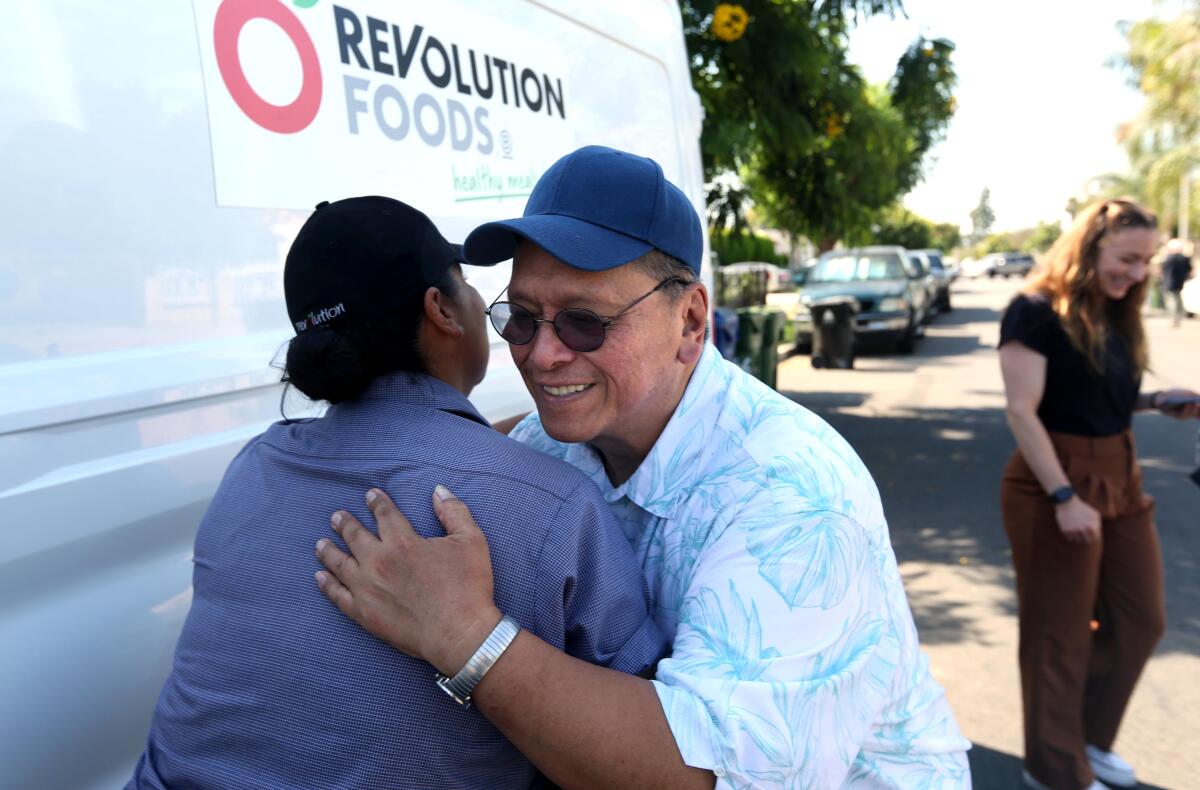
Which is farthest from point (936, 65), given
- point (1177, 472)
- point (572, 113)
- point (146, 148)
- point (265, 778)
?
point (265, 778)

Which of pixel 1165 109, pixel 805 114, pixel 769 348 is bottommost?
pixel 769 348

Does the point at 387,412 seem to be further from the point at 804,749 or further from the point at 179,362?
the point at 804,749

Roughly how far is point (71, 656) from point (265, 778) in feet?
1.58

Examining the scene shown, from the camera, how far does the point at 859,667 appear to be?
121 centimetres

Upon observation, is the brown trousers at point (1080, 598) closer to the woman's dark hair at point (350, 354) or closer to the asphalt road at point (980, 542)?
the asphalt road at point (980, 542)

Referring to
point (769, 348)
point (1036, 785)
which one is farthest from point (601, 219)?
point (769, 348)

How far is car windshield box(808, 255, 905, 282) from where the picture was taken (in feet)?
54.9

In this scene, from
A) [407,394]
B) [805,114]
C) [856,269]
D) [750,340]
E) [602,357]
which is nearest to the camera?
[407,394]

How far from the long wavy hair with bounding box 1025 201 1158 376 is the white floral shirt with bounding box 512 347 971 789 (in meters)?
1.79

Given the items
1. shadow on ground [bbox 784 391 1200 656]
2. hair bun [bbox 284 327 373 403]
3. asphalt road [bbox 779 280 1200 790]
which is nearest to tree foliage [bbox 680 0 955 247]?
shadow on ground [bbox 784 391 1200 656]

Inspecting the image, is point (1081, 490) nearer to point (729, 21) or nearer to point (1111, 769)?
point (1111, 769)

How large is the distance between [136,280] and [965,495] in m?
6.51

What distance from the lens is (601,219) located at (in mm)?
1404

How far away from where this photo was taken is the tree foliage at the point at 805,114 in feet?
19.3
